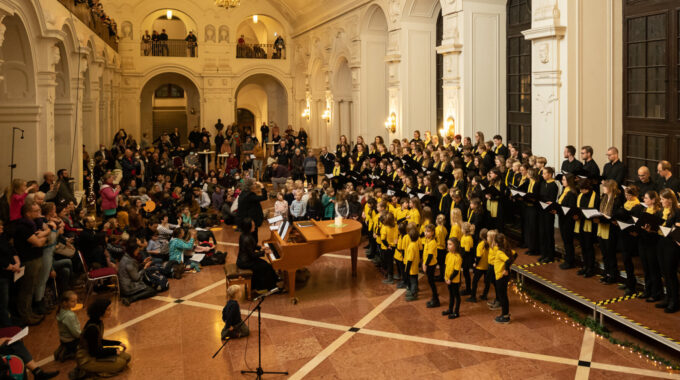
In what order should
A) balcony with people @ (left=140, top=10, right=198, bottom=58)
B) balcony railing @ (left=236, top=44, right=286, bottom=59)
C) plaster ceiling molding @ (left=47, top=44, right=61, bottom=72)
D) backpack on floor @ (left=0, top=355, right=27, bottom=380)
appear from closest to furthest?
1. backpack on floor @ (left=0, top=355, right=27, bottom=380)
2. plaster ceiling molding @ (left=47, top=44, right=61, bottom=72)
3. balcony with people @ (left=140, top=10, right=198, bottom=58)
4. balcony railing @ (left=236, top=44, right=286, bottom=59)

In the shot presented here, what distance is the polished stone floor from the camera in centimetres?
700

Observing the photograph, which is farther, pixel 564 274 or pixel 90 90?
pixel 90 90

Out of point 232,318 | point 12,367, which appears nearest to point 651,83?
point 232,318

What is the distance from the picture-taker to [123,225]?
1288 centimetres

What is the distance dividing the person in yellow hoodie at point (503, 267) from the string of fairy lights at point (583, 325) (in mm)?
782

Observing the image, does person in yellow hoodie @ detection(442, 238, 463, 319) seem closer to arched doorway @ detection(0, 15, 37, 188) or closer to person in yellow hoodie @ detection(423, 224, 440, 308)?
person in yellow hoodie @ detection(423, 224, 440, 308)

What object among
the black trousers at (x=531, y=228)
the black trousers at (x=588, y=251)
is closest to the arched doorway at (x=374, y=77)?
the black trousers at (x=531, y=228)

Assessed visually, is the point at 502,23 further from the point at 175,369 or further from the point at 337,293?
the point at 175,369

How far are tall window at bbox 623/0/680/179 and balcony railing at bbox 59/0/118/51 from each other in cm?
1268

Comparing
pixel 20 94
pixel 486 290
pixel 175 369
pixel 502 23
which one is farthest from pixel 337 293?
pixel 502 23

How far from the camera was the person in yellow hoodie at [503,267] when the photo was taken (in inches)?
324

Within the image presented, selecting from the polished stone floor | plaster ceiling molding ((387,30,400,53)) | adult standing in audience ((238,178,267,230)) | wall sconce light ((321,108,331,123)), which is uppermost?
plaster ceiling molding ((387,30,400,53))

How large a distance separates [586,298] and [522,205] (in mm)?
3074

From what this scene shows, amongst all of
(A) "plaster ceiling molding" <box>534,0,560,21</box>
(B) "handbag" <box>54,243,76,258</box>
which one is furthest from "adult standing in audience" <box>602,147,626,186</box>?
(B) "handbag" <box>54,243,76,258</box>
